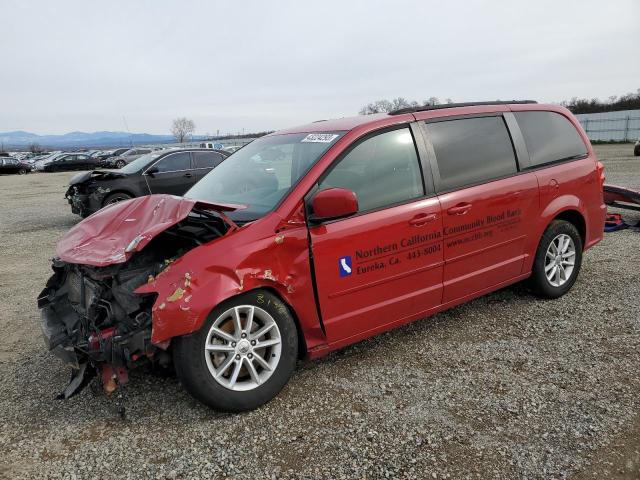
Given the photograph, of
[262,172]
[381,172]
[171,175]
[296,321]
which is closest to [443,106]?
[381,172]

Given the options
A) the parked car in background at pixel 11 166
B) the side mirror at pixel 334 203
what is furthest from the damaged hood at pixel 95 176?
the parked car in background at pixel 11 166

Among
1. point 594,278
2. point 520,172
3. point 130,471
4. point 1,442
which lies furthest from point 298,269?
point 594,278

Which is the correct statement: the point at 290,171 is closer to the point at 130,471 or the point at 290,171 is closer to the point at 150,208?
the point at 150,208

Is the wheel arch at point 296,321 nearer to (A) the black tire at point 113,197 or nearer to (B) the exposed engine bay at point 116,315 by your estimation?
(B) the exposed engine bay at point 116,315

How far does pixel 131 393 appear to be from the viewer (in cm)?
323

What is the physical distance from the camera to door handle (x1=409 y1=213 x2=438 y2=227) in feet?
11.1

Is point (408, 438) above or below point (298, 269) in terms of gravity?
below

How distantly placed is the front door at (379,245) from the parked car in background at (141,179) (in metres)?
7.34

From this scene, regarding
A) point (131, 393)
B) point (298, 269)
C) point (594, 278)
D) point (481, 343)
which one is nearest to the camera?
point (298, 269)

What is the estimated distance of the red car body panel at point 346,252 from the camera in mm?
2766

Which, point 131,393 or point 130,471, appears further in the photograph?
point 131,393

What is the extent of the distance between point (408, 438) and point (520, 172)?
252cm

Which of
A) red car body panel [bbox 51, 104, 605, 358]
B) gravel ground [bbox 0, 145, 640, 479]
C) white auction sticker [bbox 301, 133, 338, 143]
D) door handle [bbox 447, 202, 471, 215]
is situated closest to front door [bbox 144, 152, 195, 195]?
gravel ground [bbox 0, 145, 640, 479]

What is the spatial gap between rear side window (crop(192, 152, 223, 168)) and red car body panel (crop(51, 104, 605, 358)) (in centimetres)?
769
